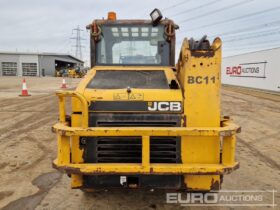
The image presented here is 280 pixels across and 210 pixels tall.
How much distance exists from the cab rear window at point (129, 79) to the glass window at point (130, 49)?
339mm

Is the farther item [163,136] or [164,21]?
[164,21]

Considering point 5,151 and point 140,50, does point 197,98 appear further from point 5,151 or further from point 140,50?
point 5,151

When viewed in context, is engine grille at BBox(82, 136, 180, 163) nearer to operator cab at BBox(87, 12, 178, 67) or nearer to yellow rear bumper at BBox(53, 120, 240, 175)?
yellow rear bumper at BBox(53, 120, 240, 175)

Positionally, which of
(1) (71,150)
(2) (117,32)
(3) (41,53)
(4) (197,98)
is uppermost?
(3) (41,53)

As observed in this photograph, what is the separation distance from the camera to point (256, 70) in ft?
69.6

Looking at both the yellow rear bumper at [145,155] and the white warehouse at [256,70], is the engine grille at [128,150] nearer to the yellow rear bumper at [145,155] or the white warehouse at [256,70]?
the yellow rear bumper at [145,155]

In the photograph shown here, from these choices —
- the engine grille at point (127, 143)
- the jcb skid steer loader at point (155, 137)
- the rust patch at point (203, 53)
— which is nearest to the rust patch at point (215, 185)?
the jcb skid steer loader at point (155, 137)

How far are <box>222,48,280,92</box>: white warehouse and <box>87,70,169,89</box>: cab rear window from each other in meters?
16.8

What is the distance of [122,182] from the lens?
304cm

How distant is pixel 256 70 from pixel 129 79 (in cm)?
1985

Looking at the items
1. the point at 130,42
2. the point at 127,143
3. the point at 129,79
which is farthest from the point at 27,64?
the point at 127,143

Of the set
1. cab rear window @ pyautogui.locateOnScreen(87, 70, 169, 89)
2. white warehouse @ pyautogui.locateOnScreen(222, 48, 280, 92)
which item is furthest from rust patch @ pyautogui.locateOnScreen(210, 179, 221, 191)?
white warehouse @ pyautogui.locateOnScreen(222, 48, 280, 92)

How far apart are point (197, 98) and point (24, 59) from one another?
189 ft

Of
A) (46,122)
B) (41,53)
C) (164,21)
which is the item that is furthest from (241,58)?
(41,53)
